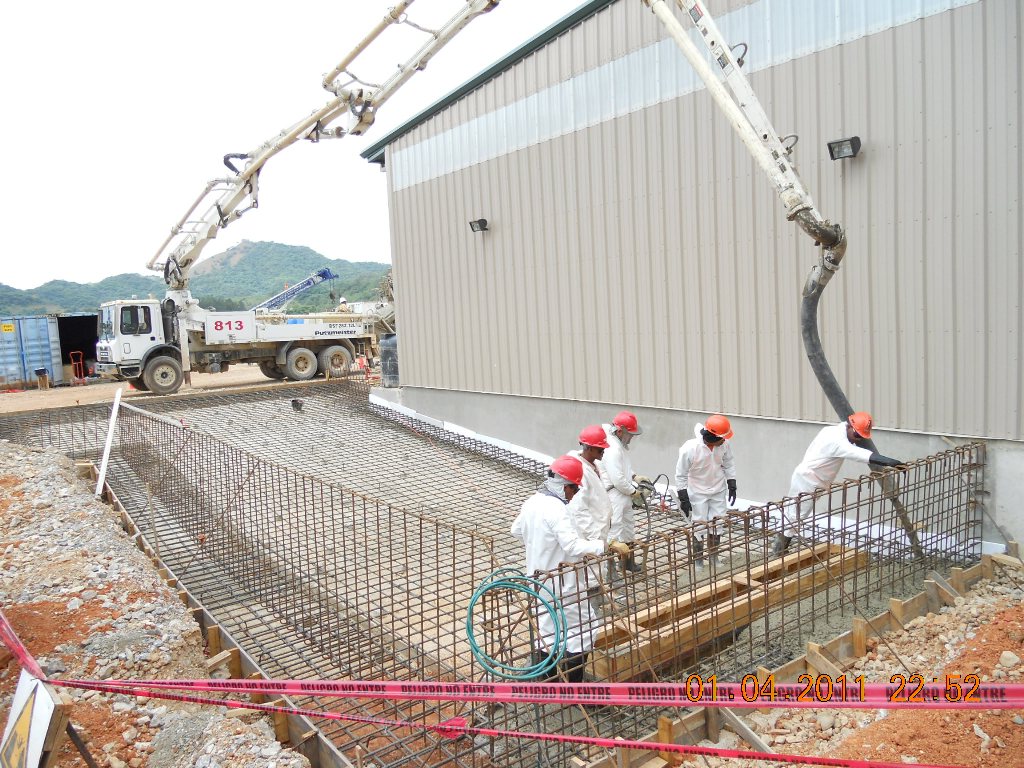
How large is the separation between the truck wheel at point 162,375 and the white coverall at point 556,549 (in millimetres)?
16036

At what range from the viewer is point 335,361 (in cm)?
2075

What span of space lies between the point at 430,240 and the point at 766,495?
7.85 metres

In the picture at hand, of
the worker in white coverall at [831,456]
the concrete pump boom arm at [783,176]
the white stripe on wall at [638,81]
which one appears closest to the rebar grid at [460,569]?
the worker in white coverall at [831,456]

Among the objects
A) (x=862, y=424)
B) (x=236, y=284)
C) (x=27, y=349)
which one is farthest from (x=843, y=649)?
(x=236, y=284)

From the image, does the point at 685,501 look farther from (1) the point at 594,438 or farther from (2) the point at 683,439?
(2) the point at 683,439

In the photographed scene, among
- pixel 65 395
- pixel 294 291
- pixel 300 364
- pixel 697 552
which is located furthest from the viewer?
pixel 294 291

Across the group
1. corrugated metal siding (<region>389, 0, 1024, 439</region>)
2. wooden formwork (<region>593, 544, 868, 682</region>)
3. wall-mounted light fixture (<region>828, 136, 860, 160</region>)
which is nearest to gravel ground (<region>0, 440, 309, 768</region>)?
wooden formwork (<region>593, 544, 868, 682</region>)

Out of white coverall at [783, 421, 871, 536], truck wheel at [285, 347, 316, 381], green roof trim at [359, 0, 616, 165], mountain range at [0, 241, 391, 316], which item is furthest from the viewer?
mountain range at [0, 241, 391, 316]

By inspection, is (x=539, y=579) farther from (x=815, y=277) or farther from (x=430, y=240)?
(x=430, y=240)

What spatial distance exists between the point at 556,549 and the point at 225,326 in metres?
16.5

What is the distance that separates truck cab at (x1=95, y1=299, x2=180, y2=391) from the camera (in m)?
17.4

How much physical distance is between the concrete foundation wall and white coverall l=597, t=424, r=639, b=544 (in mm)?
2463

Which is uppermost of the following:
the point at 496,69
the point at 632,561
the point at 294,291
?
the point at 496,69

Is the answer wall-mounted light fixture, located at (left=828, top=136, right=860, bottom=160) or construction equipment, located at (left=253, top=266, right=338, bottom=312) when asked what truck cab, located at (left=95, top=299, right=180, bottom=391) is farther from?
wall-mounted light fixture, located at (left=828, top=136, right=860, bottom=160)
